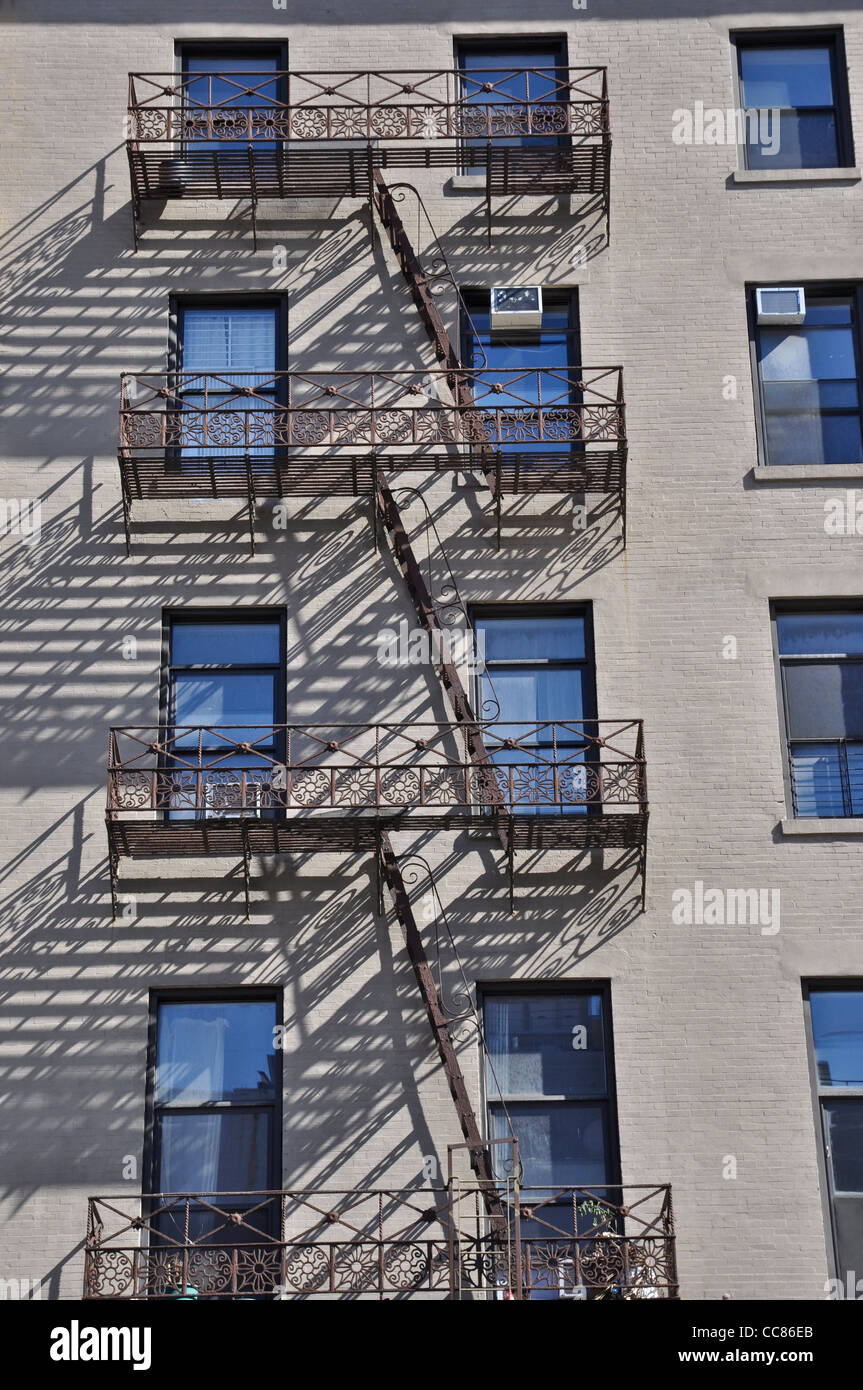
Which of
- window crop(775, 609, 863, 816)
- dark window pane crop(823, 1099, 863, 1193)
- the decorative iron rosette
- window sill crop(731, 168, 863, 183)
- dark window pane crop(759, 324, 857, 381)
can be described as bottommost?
the decorative iron rosette

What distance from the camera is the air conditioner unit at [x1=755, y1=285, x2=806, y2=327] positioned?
21.7 m

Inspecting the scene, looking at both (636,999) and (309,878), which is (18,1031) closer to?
(309,878)

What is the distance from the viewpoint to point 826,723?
2031 cm

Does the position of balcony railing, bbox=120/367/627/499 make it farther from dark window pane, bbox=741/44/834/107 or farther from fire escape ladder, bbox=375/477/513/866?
dark window pane, bbox=741/44/834/107

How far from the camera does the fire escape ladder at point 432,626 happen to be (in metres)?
19.6

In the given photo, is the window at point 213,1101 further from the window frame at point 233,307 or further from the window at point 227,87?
the window at point 227,87

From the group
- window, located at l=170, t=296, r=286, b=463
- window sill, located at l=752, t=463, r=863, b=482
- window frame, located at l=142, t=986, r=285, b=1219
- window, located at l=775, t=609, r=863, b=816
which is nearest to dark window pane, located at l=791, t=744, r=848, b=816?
window, located at l=775, t=609, r=863, b=816

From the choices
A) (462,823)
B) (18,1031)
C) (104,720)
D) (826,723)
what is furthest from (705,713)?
(18,1031)

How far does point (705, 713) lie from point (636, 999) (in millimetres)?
2904

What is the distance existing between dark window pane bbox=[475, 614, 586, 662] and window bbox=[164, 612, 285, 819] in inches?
80.4

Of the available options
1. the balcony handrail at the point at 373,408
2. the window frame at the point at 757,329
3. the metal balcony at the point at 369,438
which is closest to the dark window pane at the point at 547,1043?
the metal balcony at the point at 369,438

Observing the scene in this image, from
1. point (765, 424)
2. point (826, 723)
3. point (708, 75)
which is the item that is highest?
point (708, 75)

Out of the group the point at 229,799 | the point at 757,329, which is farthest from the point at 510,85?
the point at 229,799
